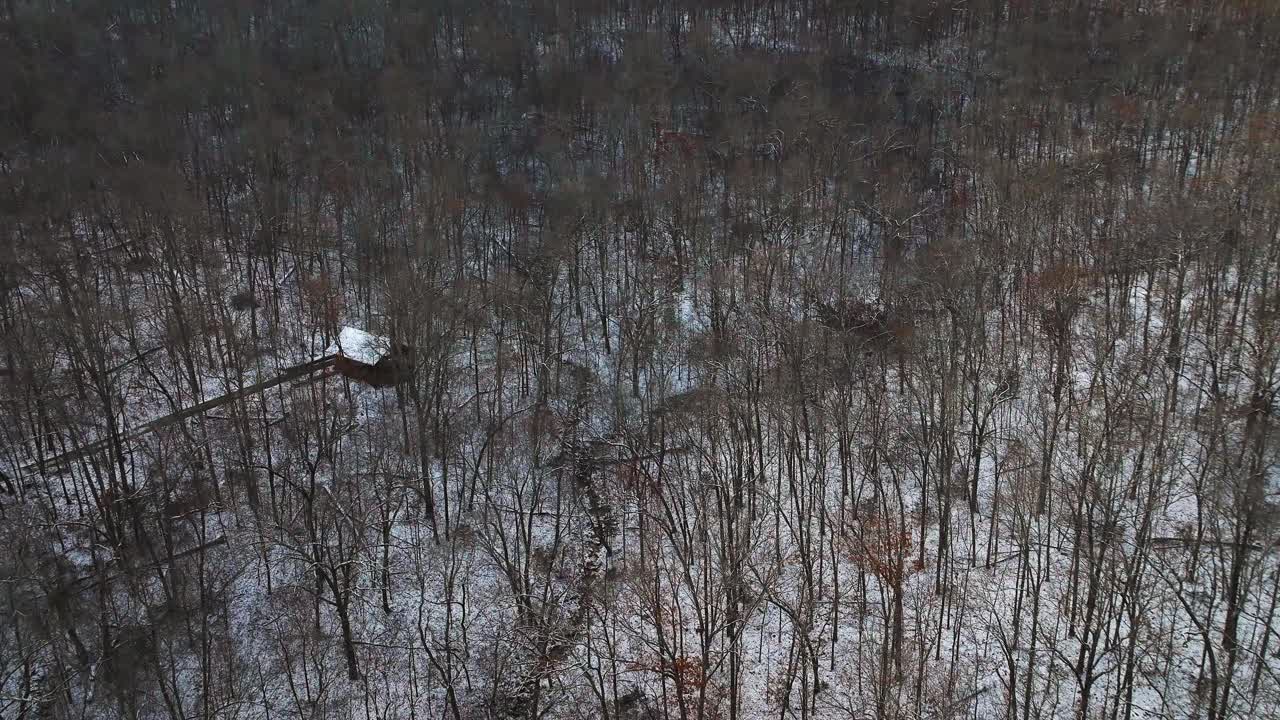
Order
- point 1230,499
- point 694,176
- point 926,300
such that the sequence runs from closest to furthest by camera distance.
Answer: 1. point 1230,499
2. point 926,300
3. point 694,176

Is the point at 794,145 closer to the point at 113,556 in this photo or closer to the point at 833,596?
the point at 833,596

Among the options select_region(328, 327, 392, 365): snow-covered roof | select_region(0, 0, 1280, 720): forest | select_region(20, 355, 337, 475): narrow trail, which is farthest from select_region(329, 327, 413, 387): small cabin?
select_region(20, 355, 337, 475): narrow trail

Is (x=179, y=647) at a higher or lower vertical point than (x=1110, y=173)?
lower

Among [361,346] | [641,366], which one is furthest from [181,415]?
[641,366]

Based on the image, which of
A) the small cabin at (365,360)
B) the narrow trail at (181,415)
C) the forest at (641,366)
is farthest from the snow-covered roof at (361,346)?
the narrow trail at (181,415)

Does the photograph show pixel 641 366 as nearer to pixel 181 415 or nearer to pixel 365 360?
pixel 365 360

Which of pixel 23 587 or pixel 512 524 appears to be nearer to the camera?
pixel 23 587

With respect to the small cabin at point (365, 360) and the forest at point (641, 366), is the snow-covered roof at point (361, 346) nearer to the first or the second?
the small cabin at point (365, 360)

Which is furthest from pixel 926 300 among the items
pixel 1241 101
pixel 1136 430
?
pixel 1241 101
